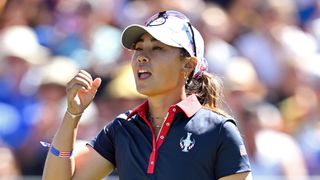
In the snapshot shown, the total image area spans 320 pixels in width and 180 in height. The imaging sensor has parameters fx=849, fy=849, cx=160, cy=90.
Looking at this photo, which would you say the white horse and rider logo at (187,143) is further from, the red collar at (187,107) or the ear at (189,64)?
the ear at (189,64)

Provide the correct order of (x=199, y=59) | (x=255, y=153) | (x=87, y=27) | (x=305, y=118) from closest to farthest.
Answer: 1. (x=199, y=59)
2. (x=255, y=153)
3. (x=305, y=118)
4. (x=87, y=27)

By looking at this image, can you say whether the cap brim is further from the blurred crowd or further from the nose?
the blurred crowd

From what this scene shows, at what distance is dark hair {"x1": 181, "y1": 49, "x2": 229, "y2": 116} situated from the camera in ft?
12.8

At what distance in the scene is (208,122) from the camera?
3670 millimetres

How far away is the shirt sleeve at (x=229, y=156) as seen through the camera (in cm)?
357

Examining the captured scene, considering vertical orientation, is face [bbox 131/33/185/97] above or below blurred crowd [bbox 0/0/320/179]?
above

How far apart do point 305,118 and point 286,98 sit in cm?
37

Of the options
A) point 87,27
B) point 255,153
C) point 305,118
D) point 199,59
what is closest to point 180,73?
point 199,59

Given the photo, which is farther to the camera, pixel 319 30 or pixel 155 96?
pixel 319 30

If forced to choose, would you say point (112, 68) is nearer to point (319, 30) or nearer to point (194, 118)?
point (319, 30)

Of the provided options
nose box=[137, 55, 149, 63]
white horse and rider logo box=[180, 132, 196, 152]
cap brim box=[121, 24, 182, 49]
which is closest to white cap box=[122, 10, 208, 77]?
cap brim box=[121, 24, 182, 49]

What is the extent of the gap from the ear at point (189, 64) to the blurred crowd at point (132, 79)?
98.8 inches

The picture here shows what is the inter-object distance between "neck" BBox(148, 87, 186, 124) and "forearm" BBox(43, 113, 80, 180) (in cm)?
36

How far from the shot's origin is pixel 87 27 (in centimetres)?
793
